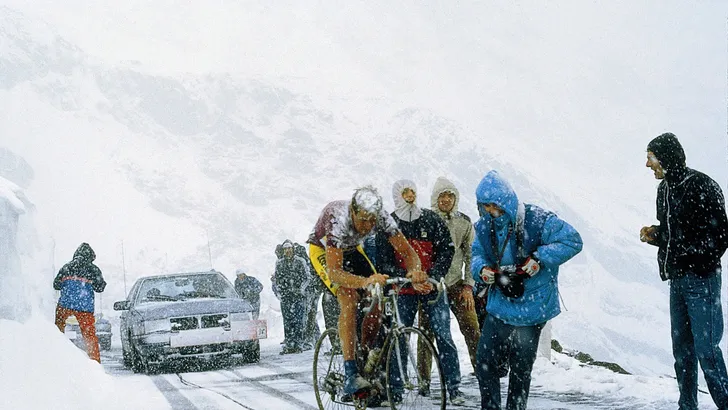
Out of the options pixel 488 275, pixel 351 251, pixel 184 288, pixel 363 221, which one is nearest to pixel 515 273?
pixel 488 275

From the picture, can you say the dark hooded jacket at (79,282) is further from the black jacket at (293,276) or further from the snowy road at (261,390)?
the black jacket at (293,276)

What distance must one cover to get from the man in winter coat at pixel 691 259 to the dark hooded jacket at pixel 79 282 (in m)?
8.47

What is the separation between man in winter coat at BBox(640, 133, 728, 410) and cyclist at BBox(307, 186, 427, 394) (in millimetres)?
1682

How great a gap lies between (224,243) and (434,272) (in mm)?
158042

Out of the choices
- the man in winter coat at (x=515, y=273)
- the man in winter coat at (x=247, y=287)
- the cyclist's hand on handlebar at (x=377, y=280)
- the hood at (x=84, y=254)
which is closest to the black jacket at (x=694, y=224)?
the man in winter coat at (x=515, y=273)

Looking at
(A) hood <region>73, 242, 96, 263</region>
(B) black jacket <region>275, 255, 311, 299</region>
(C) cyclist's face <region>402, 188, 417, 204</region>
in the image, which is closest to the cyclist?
(C) cyclist's face <region>402, 188, 417, 204</region>

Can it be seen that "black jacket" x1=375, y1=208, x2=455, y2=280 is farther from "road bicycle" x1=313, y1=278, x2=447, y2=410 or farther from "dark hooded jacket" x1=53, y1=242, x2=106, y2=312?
"dark hooded jacket" x1=53, y1=242, x2=106, y2=312

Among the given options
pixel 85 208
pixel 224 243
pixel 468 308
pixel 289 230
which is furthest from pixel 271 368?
pixel 289 230

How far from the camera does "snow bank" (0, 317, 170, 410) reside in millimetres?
5184

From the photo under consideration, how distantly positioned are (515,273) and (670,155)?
1.44 metres

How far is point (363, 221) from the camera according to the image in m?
5.51

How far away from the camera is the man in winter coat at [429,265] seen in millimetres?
6867

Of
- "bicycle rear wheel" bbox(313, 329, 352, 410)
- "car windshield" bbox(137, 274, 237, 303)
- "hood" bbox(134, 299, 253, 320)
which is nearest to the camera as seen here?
"bicycle rear wheel" bbox(313, 329, 352, 410)

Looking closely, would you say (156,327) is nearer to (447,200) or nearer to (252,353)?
(252,353)
